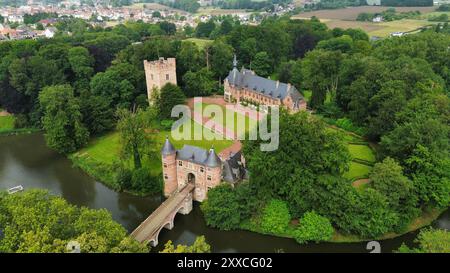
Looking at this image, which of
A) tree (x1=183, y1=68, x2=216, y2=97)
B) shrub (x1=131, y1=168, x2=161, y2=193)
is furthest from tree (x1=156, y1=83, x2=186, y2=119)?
shrub (x1=131, y1=168, x2=161, y2=193)

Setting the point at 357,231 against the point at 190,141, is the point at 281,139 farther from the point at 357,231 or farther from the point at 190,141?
the point at 190,141

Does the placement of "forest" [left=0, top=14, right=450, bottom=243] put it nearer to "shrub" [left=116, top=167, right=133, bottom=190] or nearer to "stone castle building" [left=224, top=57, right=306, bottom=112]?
"shrub" [left=116, top=167, right=133, bottom=190]

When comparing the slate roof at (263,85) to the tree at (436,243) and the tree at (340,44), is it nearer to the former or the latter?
the tree at (340,44)

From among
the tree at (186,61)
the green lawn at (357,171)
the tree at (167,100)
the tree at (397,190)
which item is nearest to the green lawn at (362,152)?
the green lawn at (357,171)

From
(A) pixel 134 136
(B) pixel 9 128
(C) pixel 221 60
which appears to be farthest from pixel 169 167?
(C) pixel 221 60

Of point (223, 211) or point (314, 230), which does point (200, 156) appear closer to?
point (223, 211)
